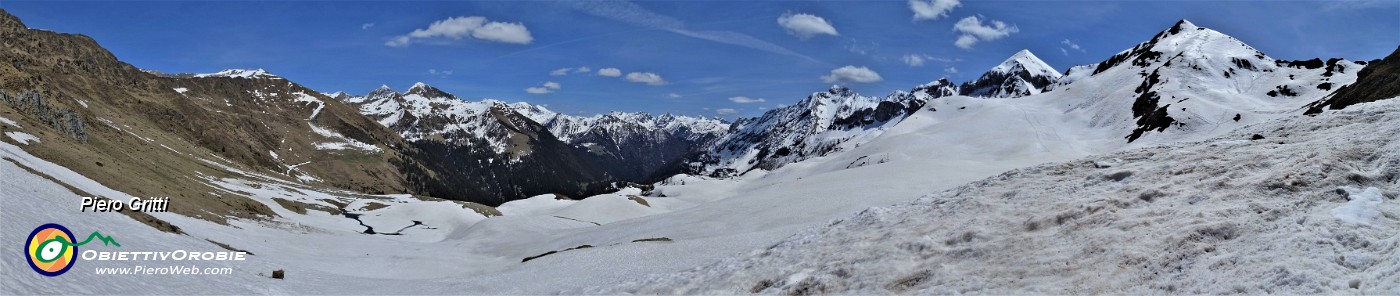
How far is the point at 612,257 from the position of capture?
95.7 feet

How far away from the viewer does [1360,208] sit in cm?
1119

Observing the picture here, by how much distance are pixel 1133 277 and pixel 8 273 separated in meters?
24.4

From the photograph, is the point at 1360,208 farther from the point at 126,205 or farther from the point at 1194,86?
the point at 1194,86

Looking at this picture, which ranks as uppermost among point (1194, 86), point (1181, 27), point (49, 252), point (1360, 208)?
point (1181, 27)


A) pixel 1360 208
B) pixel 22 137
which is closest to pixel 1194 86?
pixel 1360 208

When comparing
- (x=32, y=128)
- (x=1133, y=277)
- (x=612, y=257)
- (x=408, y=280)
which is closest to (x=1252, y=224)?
(x=1133, y=277)

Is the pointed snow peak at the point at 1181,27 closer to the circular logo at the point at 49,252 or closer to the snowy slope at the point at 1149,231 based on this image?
the snowy slope at the point at 1149,231

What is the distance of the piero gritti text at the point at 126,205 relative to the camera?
31455 mm

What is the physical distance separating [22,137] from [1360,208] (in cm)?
8350

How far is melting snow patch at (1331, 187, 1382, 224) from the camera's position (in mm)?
10891

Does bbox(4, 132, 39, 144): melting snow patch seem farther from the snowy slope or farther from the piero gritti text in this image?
the snowy slope

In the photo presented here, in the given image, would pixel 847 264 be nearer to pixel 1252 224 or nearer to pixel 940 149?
pixel 1252 224

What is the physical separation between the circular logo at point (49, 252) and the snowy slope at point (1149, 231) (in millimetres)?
15187

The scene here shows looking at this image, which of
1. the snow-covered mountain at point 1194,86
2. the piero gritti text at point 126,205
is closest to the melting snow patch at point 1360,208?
the piero gritti text at point 126,205
